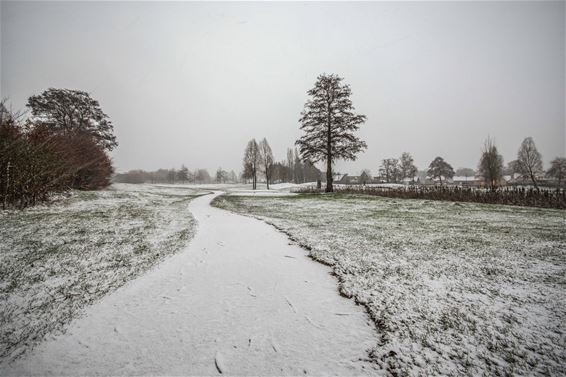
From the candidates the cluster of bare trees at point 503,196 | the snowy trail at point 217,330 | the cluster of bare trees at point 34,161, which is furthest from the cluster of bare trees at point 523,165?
the cluster of bare trees at point 34,161

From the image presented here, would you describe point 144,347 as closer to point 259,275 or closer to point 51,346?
point 51,346

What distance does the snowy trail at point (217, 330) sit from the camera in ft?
5.93

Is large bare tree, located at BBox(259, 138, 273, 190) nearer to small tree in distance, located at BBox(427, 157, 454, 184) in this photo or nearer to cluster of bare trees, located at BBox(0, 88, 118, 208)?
cluster of bare trees, located at BBox(0, 88, 118, 208)

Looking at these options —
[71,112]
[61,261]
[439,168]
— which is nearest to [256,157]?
[71,112]

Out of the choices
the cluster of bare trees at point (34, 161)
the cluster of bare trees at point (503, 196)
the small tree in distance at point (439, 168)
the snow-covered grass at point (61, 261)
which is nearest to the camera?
the snow-covered grass at point (61, 261)

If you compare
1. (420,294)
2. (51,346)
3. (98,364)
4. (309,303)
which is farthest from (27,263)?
(420,294)

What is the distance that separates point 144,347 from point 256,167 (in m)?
43.2

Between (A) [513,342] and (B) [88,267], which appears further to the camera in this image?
(B) [88,267]

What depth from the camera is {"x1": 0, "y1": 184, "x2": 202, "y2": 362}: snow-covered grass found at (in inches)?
98.5

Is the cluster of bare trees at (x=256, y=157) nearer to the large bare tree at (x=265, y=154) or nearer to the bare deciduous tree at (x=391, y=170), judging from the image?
the large bare tree at (x=265, y=154)

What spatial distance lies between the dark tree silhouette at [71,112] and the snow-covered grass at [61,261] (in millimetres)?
20384

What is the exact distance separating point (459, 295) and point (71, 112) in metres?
35.2

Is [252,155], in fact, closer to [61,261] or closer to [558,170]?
[61,261]

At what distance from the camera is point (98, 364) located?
1857mm
